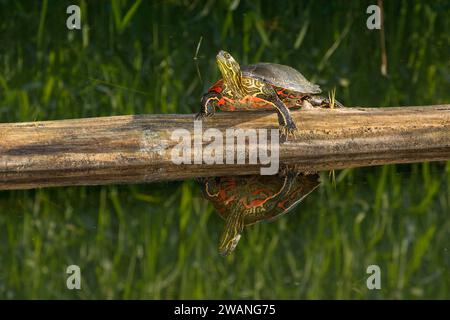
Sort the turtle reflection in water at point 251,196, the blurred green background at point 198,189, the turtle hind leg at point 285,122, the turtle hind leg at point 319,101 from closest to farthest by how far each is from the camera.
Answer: the blurred green background at point 198,189, the turtle reflection in water at point 251,196, the turtle hind leg at point 285,122, the turtle hind leg at point 319,101

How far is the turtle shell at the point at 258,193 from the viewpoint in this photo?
4.25m

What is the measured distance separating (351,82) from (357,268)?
285cm

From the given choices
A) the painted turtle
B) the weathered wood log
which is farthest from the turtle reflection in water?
the painted turtle

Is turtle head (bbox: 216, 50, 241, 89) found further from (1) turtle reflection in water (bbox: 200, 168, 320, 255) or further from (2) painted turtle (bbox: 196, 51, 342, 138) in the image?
(1) turtle reflection in water (bbox: 200, 168, 320, 255)

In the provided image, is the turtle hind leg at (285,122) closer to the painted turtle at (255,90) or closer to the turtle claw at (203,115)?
the painted turtle at (255,90)

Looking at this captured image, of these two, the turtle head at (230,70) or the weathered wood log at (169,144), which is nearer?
the weathered wood log at (169,144)

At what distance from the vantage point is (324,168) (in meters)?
4.86

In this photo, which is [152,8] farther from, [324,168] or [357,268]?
[357,268]

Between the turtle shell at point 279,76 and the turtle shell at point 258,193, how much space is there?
0.48 meters

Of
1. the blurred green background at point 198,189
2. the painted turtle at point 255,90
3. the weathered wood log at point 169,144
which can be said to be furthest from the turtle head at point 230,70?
the blurred green background at point 198,189

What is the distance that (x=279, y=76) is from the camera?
496 cm

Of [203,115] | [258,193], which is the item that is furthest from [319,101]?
[258,193]

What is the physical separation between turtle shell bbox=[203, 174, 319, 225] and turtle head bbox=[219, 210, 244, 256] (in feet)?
0.08

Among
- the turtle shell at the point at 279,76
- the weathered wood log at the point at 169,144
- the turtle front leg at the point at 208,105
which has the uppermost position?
the turtle shell at the point at 279,76
